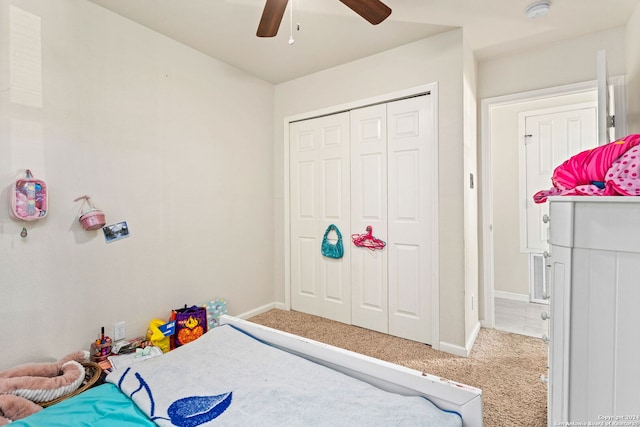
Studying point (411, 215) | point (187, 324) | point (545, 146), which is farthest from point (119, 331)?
point (545, 146)

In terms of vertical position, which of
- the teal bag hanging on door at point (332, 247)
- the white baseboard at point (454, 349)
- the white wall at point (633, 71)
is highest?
the white wall at point (633, 71)

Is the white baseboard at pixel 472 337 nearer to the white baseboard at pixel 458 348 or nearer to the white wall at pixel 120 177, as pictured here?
the white baseboard at pixel 458 348

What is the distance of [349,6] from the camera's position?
62.1 inches

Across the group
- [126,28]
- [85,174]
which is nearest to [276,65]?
[126,28]

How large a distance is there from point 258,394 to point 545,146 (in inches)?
158

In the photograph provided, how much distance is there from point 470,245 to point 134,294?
9.01 ft

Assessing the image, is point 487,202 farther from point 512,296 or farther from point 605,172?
point 605,172

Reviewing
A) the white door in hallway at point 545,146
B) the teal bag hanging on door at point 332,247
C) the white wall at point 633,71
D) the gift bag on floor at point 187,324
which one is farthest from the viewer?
the white door in hallway at point 545,146

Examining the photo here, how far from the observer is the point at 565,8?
2.17 m

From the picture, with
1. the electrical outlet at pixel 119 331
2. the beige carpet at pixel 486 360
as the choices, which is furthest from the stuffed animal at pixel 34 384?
the beige carpet at pixel 486 360

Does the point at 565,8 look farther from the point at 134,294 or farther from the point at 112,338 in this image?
the point at 112,338

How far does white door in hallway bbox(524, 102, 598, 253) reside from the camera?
10.8 ft

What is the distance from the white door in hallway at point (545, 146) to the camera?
3301mm

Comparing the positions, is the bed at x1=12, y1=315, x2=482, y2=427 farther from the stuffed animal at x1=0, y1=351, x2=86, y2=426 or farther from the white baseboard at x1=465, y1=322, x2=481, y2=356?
the white baseboard at x1=465, y1=322, x2=481, y2=356
